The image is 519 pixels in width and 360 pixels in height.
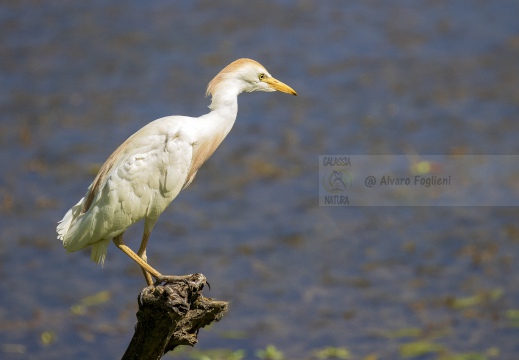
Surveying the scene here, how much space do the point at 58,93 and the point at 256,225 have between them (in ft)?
15.7

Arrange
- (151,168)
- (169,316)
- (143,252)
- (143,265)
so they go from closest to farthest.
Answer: (169,316) → (143,265) → (151,168) → (143,252)

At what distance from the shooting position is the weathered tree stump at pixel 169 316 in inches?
232

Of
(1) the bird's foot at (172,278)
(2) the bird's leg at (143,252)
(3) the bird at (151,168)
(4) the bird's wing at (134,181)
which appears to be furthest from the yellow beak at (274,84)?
(1) the bird's foot at (172,278)

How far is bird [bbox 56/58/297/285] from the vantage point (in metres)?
6.73

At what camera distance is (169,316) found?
592cm

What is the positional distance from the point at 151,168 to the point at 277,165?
671cm

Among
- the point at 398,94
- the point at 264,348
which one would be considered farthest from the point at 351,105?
the point at 264,348

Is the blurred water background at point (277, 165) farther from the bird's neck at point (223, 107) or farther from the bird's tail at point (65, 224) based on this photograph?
the bird's neck at point (223, 107)

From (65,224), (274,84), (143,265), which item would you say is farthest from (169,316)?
(274,84)

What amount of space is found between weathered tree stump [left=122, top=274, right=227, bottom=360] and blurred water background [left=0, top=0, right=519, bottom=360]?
4269 mm

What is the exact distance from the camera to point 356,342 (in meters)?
10.6
